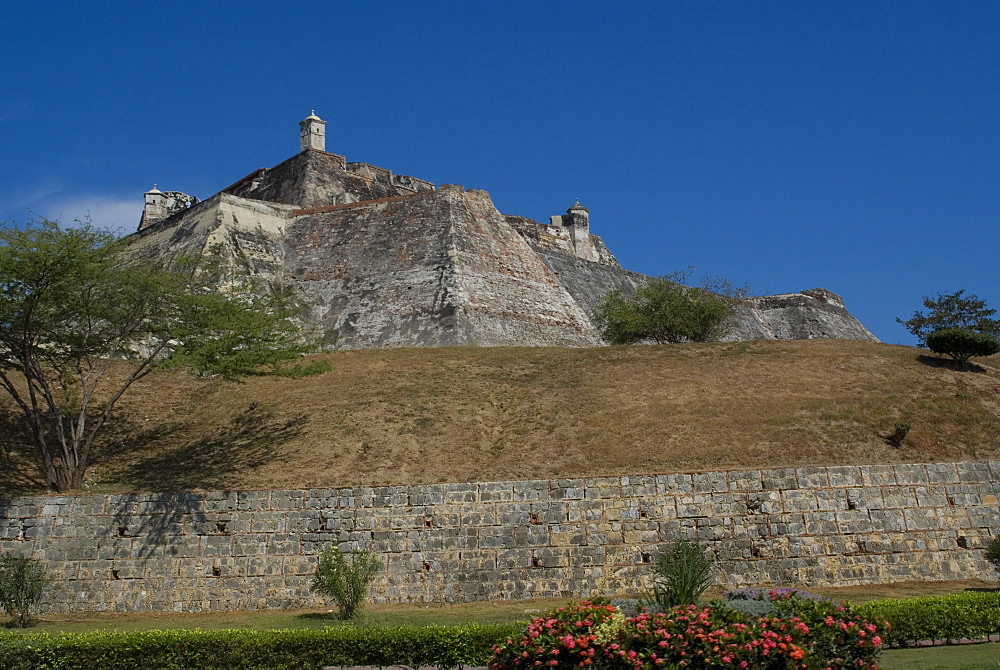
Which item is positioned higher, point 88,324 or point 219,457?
point 88,324

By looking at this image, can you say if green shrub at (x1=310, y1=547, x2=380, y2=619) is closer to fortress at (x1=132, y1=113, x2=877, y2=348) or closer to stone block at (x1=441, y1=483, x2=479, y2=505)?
stone block at (x1=441, y1=483, x2=479, y2=505)

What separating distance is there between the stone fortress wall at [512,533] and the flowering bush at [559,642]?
866cm

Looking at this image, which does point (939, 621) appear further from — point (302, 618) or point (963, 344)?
point (963, 344)

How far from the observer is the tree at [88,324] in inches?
837

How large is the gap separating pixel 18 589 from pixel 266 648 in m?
6.91

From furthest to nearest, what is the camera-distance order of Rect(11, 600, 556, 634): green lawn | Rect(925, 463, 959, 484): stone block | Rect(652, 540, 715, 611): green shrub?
Rect(925, 463, 959, 484): stone block
Rect(11, 600, 556, 634): green lawn
Rect(652, 540, 715, 611): green shrub

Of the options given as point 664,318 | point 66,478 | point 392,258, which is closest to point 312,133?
point 392,258

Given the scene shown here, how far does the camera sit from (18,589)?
16875 millimetres

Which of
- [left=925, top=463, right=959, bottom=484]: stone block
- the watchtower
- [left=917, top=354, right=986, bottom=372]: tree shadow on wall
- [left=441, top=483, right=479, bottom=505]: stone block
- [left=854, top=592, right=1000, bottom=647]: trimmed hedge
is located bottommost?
[left=854, top=592, right=1000, bottom=647]: trimmed hedge

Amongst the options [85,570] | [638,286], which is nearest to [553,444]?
[85,570]

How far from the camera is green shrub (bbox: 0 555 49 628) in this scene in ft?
55.2

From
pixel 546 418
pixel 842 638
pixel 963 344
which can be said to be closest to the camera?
pixel 842 638

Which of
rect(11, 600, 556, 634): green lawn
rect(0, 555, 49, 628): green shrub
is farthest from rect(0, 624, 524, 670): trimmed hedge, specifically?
rect(0, 555, 49, 628): green shrub

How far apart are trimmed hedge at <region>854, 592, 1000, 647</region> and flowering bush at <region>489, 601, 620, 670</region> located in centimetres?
484
